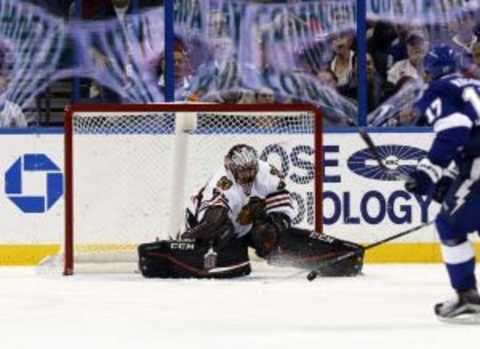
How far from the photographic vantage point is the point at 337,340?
6305mm

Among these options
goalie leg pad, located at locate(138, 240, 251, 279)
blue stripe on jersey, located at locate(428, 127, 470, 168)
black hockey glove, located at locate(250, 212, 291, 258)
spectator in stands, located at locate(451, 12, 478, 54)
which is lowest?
goalie leg pad, located at locate(138, 240, 251, 279)

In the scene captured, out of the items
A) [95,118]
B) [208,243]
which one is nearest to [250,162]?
[208,243]

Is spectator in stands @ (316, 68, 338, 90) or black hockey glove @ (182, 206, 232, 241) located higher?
spectator in stands @ (316, 68, 338, 90)

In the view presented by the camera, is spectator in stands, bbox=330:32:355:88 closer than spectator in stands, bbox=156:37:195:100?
No

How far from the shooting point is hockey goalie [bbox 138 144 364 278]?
352 inches

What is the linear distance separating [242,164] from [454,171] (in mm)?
2396

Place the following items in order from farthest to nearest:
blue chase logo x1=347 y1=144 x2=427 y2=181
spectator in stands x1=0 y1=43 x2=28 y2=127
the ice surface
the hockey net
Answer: spectator in stands x1=0 y1=43 x2=28 y2=127, blue chase logo x1=347 y1=144 x2=427 y2=181, the hockey net, the ice surface

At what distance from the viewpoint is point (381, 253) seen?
10031 millimetres

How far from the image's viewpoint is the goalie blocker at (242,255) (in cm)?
894

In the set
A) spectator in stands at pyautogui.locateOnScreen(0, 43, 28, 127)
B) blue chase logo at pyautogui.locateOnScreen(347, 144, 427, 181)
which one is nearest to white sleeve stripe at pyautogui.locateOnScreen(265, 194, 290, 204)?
blue chase logo at pyautogui.locateOnScreen(347, 144, 427, 181)

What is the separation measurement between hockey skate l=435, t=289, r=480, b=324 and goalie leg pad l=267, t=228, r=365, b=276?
2100mm

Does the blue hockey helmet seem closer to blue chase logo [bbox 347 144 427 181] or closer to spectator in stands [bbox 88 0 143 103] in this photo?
blue chase logo [bbox 347 144 427 181]

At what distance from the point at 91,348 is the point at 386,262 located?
4.23m

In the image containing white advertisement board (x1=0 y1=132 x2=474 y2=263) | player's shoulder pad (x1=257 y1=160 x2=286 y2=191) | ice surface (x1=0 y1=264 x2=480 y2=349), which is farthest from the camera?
white advertisement board (x1=0 y1=132 x2=474 y2=263)
